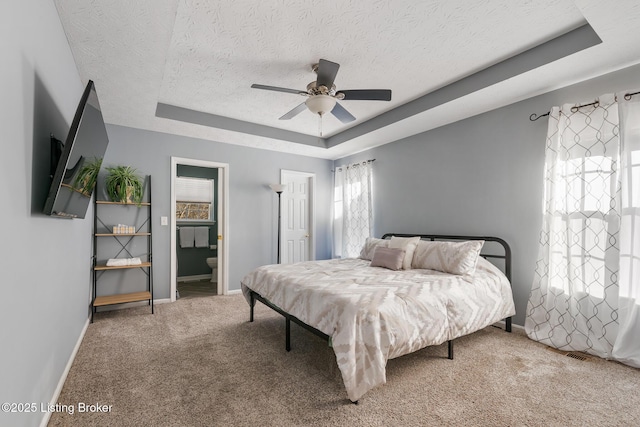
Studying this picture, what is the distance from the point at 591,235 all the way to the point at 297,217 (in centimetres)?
410

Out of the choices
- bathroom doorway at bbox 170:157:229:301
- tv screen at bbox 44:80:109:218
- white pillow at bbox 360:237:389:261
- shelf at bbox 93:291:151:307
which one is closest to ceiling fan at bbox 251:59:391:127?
tv screen at bbox 44:80:109:218

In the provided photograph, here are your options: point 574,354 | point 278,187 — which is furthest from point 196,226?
point 574,354

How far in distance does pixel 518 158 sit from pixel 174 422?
377 centimetres

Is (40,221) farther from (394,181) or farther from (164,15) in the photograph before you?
(394,181)

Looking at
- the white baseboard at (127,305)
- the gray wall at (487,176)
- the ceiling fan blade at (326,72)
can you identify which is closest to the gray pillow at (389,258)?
the gray wall at (487,176)

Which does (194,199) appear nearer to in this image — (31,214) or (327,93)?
(327,93)

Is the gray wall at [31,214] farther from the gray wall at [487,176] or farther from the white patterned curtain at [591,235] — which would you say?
the gray wall at [487,176]

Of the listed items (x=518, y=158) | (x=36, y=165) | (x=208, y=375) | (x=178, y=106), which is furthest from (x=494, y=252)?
(x=178, y=106)

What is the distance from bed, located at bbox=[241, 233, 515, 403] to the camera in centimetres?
191

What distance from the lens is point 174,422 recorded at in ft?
5.65

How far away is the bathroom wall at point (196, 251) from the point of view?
19.6ft

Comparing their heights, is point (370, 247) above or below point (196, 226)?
below

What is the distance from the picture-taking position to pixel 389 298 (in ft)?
7.02

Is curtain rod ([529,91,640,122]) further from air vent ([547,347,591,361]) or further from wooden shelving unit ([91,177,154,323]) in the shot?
wooden shelving unit ([91,177,154,323])
